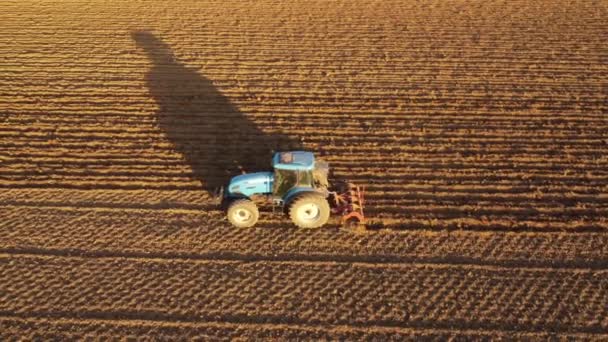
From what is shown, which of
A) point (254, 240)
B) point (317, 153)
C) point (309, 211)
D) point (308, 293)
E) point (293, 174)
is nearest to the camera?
point (308, 293)

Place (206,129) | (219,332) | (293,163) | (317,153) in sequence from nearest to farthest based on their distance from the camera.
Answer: (219,332)
(293,163)
(317,153)
(206,129)

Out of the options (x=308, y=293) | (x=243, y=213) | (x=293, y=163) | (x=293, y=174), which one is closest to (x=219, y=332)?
(x=308, y=293)

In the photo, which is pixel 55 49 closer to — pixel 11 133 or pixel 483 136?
pixel 11 133

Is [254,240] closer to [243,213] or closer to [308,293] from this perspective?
[243,213]

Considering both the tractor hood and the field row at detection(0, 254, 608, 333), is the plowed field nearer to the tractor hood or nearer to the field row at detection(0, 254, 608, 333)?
the field row at detection(0, 254, 608, 333)

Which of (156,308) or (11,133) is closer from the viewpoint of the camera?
(156,308)

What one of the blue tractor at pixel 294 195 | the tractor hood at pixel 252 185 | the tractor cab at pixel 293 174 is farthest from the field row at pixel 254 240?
the tractor cab at pixel 293 174

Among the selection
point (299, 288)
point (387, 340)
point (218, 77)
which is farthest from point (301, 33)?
point (387, 340)
